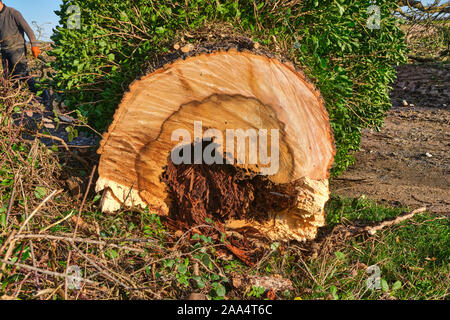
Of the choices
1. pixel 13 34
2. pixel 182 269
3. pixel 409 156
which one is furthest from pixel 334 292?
pixel 13 34

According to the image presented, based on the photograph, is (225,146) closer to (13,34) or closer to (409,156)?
(409,156)

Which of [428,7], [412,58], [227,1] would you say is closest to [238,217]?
[227,1]

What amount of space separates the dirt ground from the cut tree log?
4.01 ft

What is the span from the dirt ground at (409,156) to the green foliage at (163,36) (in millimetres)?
992

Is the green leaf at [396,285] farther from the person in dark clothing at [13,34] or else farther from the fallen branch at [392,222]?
the person in dark clothing at [13,34]

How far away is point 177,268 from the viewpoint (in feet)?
7.44

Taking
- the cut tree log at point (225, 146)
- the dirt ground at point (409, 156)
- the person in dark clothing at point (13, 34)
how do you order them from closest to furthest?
the cut tree log at point (225, 146), the dirt ground at point (409, 156), the person in dark clothing at point (13, 34)

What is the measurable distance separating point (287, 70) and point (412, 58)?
27.1 ft

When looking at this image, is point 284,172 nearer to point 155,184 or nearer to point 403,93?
point 155,184

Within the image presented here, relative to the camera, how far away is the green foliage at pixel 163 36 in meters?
2.87

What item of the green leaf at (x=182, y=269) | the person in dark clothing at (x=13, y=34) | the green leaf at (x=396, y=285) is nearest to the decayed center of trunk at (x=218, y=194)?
the green leaf at (x=182, y=269)

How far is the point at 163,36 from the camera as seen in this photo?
9.46 feet

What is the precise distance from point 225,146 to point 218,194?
39cm

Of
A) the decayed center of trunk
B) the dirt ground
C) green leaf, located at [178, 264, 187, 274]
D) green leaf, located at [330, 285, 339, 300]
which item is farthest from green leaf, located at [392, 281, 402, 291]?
the dirt ground
